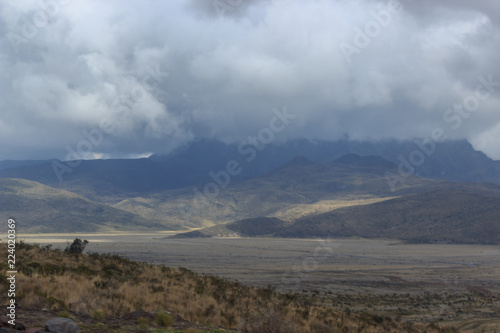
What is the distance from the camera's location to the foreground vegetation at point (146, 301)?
12.3 meters

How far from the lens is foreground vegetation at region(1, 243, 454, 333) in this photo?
12302 mm

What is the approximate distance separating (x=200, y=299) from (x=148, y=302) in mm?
2990

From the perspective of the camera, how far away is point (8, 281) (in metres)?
13.6

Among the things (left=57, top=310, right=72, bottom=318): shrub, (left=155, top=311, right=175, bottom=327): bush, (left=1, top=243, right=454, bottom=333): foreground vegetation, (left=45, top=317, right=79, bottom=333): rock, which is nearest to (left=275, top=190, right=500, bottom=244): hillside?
(left=1, top=243, right=454, bottom=333): foreground vegetation

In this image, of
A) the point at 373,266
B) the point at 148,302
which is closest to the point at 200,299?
the point at 148,302

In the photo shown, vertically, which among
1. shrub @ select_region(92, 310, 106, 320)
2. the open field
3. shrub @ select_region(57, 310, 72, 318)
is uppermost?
shrub @ select_region(57, 310, 72, 318)

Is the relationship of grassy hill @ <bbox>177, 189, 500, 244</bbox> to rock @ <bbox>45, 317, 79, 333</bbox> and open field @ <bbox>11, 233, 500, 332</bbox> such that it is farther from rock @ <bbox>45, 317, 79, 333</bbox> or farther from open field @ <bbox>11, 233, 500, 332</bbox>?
rock @ <bbox>45, 317, 79, 333</bbox>

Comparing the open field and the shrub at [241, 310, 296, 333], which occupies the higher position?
the shrub at [241, 310, 296, 333]

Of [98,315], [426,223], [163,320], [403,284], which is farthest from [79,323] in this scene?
[426,223]

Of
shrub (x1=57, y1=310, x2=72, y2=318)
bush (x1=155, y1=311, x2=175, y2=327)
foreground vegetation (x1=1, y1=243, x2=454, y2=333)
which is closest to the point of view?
shrub (x1=57, y1=310, x2=72, y2=318)

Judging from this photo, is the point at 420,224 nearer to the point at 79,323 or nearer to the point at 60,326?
the point at 79,323

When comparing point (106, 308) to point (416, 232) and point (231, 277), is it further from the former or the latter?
point (416, 232)

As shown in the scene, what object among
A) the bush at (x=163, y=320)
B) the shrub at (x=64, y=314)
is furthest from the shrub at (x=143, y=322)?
the shrub at (x=64, y=314)

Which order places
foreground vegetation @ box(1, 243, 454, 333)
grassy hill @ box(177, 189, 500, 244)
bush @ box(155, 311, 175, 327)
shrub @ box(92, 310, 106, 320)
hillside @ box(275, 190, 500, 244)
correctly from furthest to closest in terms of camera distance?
grassy hill @ box(177, 189, 500, 244), hillside @ box(275, 190, 500, 244), foreground vegetation @ box(1, 243, 454, 333), bush @ box(155, 311, 175, 327), shrub @ box(92, 310, 106, 320)
